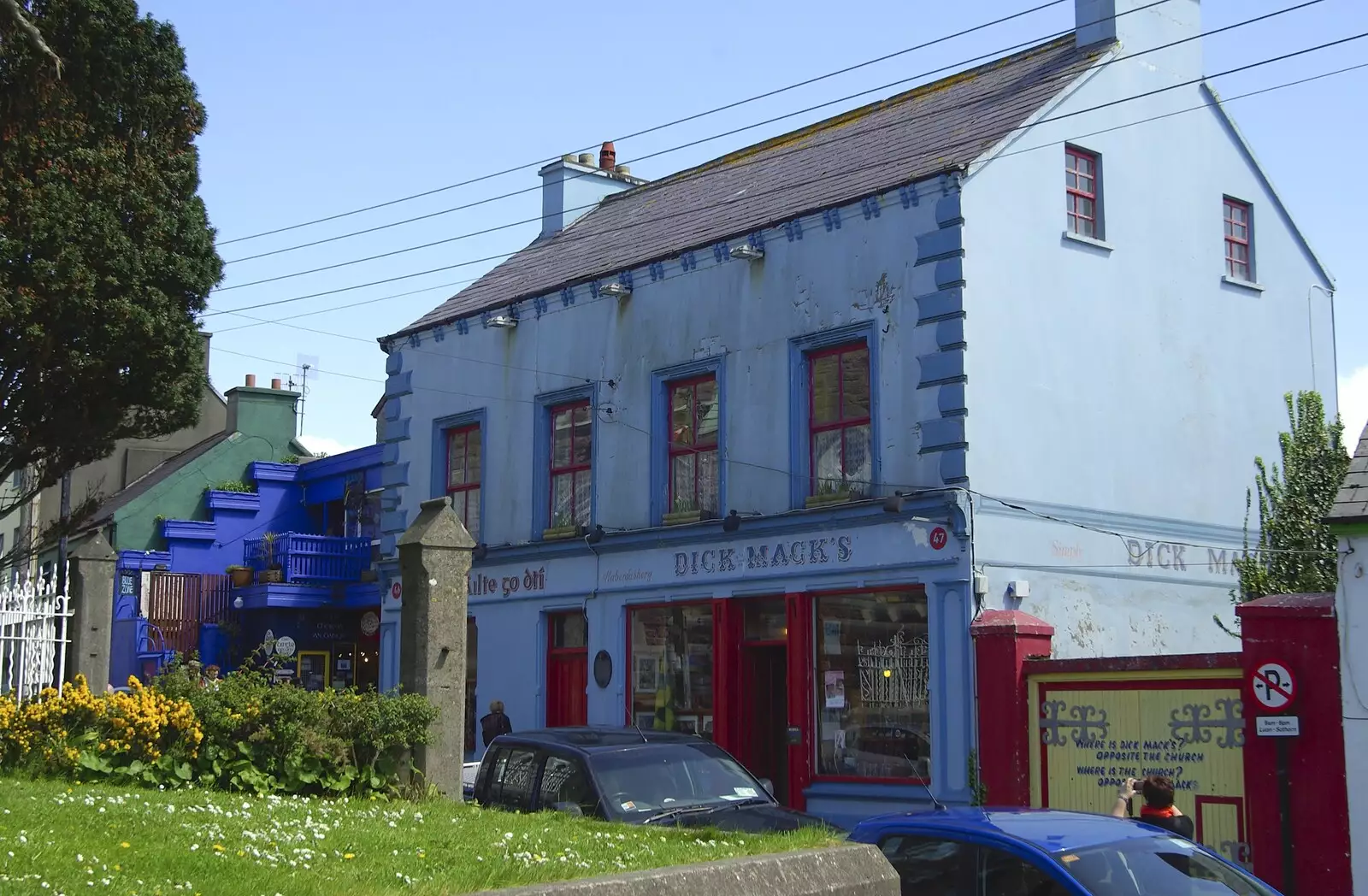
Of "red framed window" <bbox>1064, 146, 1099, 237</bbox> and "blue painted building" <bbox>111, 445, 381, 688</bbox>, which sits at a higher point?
"red framed window" <bbox>1064, 146, 1099, 237</bbox>

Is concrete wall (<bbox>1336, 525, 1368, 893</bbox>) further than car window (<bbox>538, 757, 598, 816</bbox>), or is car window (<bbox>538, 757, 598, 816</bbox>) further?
concrete wall (<bbox>1336, 525, 1368, 893</bbox>)

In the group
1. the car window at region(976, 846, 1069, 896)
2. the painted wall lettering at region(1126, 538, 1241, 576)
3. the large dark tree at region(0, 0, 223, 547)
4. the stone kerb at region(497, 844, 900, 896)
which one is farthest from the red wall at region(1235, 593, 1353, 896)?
the large dark tree at region(0, 0, 223, 547)

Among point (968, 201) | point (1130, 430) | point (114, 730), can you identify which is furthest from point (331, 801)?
point (1130, 430)

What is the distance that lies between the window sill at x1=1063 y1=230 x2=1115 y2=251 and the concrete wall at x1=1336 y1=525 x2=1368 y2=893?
23.4 ft

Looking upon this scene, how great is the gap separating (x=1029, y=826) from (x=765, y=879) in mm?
2465

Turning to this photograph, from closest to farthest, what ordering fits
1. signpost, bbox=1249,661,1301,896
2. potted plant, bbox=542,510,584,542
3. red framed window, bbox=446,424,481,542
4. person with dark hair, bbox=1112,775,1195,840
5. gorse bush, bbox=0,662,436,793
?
gorse bush, bbox=0,662,436,793, person with dark hair, bbox=1112,775,1195,840, signpost, bbox=1249,661,1301,896, potted plant, bbox=542,510,584,542, red framed window, bbox=446,424,481,542

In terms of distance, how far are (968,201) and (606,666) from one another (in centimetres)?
838

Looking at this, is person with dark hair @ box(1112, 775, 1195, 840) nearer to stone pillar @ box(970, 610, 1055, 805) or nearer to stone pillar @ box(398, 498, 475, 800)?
stone pillar @ box(970, 610, 1055, 805)

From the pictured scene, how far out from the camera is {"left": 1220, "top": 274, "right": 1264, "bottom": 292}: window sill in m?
21.0

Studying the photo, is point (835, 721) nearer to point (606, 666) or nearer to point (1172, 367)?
point (606, 666)

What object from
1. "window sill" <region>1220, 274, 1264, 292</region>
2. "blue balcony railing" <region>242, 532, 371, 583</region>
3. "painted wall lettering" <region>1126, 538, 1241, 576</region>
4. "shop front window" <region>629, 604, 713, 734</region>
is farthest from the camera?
"blue balcony railing" <region>242, 532, 371, 583</region>

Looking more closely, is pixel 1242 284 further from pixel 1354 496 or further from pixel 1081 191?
pixel 1354 496

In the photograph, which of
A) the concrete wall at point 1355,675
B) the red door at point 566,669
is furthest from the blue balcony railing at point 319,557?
the concrete wall at point 1355,675

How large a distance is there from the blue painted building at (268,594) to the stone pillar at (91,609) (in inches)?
544
